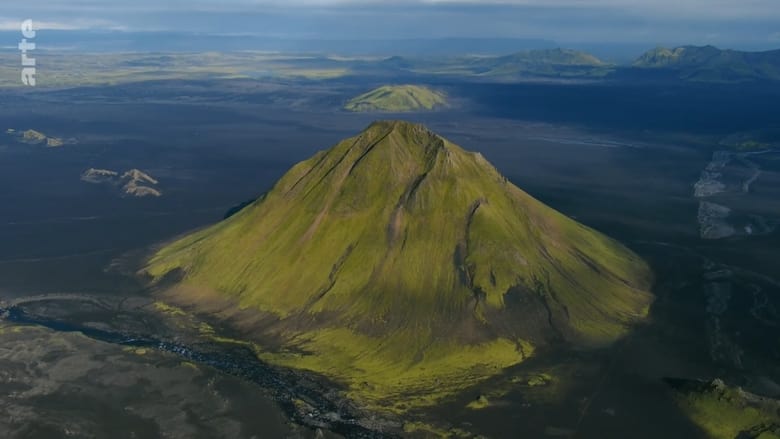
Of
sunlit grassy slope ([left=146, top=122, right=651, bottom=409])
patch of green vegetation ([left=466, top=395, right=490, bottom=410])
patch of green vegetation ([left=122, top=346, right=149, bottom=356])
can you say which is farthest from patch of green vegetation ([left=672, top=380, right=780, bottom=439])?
patch of green vegetation ([left=122, top=346, right=149, bottom=356])

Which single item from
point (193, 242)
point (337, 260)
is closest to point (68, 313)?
point (193, 242)

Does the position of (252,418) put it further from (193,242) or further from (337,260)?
(193,242)

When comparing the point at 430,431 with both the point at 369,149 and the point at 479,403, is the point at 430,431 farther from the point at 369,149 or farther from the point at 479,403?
the point at 369,149

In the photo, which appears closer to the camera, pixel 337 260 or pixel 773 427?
pixel 773 427

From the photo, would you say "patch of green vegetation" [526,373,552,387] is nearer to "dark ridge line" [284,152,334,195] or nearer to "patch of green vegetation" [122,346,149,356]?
"patch of green vegetation" [122,346,149,356]

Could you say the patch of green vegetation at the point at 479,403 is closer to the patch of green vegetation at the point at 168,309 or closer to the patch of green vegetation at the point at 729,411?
the patch of green vegetation at the point at 729,411

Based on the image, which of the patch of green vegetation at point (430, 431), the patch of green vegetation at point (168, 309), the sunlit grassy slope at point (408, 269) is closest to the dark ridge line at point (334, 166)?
the sunlit grassy slope at point (408, 269)
